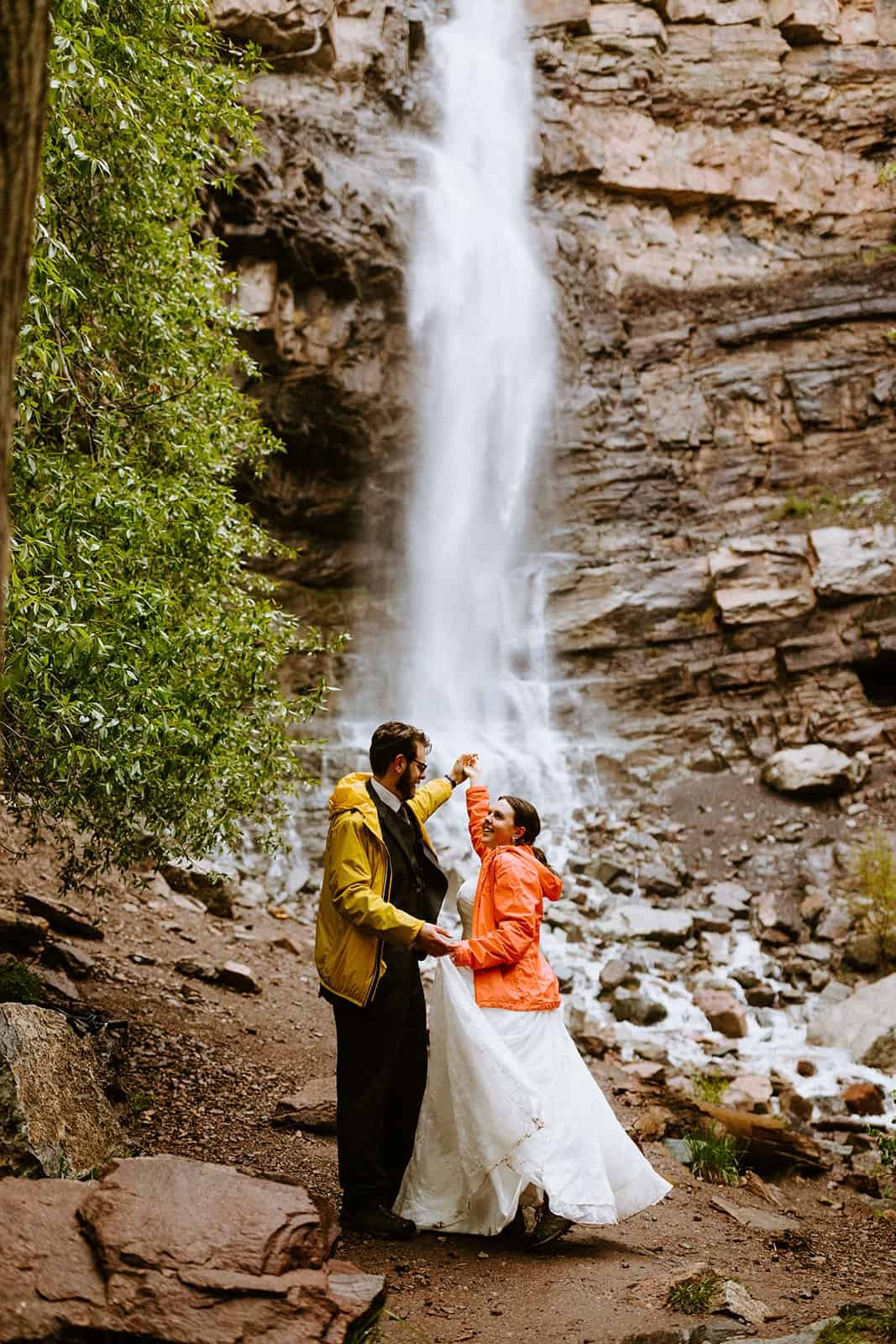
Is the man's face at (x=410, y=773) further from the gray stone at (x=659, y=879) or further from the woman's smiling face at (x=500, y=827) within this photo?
the gray stone at (x=659, y=879)

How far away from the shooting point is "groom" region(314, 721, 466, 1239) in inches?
186

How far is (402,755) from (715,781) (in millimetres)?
15715

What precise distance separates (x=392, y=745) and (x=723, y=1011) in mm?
8286

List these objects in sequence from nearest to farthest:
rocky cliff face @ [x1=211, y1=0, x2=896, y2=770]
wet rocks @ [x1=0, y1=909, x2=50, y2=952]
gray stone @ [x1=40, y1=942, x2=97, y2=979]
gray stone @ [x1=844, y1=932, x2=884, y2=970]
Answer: wet rocks @ [x1=0, y1=909, x2=50, y2=952]
gray stone @ [x1=40, y1=942, x2=97, y2=979]
gray stone @ [x1=844, y1=932, x2=884, y2=970]
rocky cliff face @ [x1=211, y1=0, x2=896, y2=770]

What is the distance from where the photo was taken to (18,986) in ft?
21.5

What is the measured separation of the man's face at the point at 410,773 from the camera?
16.9 ft

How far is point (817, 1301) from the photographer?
15.2ft

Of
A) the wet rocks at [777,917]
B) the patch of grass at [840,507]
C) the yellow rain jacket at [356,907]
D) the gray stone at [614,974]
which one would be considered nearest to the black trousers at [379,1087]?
the yellow rain jacket at [356,907]

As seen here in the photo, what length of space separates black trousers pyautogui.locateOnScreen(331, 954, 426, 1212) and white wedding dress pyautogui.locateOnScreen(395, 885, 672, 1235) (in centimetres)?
16

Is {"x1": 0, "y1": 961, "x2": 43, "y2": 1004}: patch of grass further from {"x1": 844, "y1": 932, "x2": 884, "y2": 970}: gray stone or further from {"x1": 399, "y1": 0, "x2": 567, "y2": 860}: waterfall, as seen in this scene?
{"x1": 399, "y1": 0, "x2": 567, "y2": 860}: waterfall

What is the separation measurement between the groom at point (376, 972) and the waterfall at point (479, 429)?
1475cm

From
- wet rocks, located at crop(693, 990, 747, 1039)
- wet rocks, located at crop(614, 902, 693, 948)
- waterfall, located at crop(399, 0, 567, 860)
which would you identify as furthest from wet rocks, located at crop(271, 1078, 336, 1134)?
waterfall, located at crop(399, 0, 567, 860)

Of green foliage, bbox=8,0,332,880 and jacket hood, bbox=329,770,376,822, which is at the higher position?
green foliage, bbox=8,0,332,880

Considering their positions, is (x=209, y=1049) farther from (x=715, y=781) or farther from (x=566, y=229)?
(x=566, y=229)
